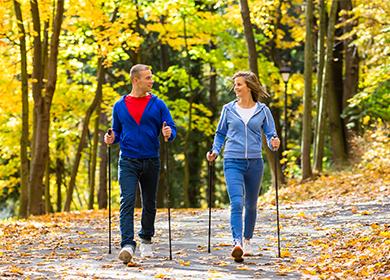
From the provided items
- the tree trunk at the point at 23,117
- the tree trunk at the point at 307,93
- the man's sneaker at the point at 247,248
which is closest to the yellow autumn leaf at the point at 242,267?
the man's sneaker at the point at 247,248

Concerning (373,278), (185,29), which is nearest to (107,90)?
(185,29)

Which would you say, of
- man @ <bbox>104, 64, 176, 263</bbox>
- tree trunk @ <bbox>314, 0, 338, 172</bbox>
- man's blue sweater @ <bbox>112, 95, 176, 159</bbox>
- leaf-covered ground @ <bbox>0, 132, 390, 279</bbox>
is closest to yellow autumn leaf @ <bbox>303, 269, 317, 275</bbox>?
leaf-covered ground @ <bbox>0, 132, 390, 279</bbox>

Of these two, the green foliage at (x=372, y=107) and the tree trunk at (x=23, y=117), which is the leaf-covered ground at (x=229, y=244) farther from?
the tree trunk at (x=23, y=117)

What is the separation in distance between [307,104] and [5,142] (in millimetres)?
12057

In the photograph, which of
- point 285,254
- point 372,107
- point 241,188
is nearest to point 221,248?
point 285,254

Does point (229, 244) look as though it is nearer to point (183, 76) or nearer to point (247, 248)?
point (247, 248)

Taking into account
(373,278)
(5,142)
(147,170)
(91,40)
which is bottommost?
(373,278)

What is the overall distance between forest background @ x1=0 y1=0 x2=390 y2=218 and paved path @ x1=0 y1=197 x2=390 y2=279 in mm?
4162

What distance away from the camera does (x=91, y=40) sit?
22453 millimetres

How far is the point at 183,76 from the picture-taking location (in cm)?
2647

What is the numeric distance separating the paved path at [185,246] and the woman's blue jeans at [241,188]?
38cm

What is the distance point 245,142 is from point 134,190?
52.0 inches

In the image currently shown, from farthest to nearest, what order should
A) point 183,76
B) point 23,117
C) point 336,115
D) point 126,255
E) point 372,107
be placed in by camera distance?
point 183,76 < point 336,115 < point 372,107 < point 23,117 < point 126,255

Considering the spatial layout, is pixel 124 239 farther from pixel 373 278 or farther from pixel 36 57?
pixel 36 57
